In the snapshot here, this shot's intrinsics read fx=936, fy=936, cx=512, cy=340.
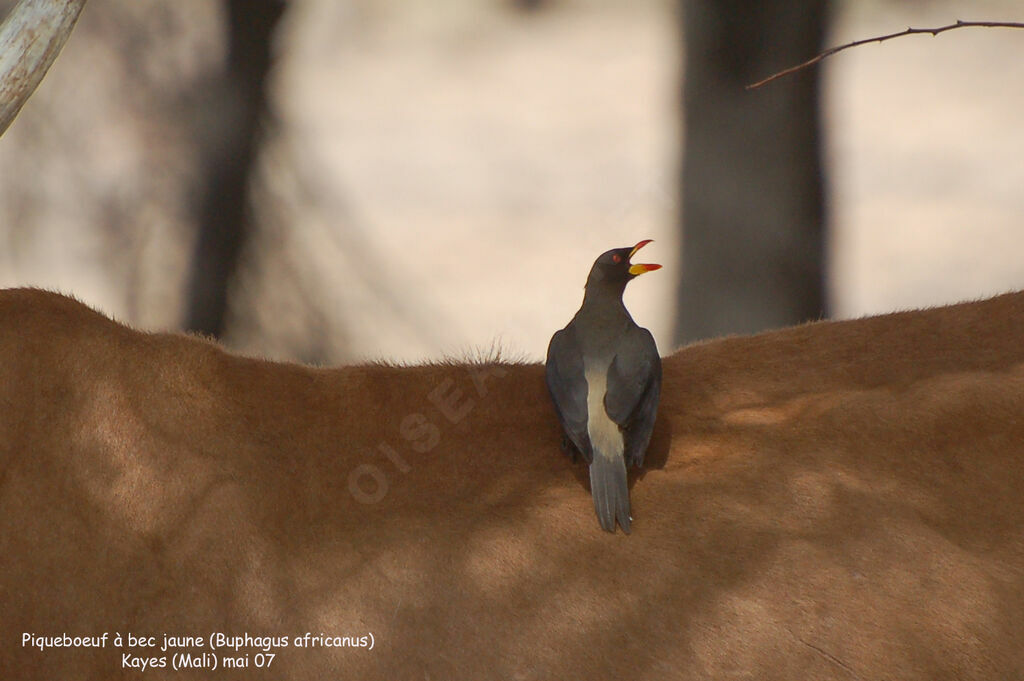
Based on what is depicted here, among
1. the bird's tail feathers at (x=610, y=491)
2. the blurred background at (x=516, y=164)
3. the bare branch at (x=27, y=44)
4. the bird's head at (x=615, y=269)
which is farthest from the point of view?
the blurred background at (x=516, y=164)

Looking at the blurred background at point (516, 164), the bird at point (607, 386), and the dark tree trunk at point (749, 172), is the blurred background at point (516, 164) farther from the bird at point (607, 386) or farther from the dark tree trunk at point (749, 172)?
the bird at point (607, 386)

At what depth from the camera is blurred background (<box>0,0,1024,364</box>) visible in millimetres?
2965

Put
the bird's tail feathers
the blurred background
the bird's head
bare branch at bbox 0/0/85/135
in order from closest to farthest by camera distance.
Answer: bare branch at bbox 0/0/85/135
the bird's tail feathers
the bird's head
the blurred background

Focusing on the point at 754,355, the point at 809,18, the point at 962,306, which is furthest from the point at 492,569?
the point at 809,18

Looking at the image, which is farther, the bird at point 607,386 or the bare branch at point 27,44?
the bird at point 607,386

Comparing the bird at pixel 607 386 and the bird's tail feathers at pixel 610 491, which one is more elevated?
the bird at pixel 607 386

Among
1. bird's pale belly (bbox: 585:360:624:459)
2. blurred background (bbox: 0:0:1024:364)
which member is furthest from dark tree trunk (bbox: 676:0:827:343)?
bird's pale belly (bbox: 585:360:624:459)

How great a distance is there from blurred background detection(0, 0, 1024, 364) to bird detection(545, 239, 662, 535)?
114 centimetres

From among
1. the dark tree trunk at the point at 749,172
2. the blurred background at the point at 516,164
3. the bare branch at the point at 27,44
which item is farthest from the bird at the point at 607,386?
the dark tree trunk at the point at 749,172

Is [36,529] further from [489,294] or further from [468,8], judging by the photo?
[468,8]

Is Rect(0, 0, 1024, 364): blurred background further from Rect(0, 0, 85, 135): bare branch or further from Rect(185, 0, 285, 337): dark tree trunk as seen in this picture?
Rect(0, 0, 85, 135): bare branch

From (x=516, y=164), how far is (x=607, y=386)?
1.51m

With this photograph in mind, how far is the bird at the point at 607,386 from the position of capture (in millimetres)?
1619

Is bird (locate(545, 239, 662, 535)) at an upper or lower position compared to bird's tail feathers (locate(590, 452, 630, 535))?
upper
